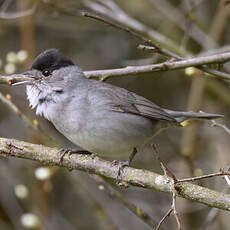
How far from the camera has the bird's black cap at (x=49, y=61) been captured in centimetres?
424

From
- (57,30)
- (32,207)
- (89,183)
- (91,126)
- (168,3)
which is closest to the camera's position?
(91,126)

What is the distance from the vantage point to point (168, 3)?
6.95 m

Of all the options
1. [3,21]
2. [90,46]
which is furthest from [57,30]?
[3,21]

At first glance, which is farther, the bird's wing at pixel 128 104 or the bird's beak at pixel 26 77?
the bird's wing at pixel 128 104

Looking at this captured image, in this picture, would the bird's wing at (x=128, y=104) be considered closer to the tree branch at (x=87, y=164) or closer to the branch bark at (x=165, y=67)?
the branch bark at (x=165, y=67)

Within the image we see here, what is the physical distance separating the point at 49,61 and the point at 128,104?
90 centimetres

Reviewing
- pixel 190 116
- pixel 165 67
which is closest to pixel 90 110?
pixel 165 67

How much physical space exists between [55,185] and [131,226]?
1505mm

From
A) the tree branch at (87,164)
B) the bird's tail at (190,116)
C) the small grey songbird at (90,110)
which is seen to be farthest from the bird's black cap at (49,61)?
the bird's tail at (190,116)

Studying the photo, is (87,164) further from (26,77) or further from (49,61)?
(49,61)

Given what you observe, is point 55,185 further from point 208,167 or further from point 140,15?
point 140,15

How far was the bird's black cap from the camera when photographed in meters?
4.24

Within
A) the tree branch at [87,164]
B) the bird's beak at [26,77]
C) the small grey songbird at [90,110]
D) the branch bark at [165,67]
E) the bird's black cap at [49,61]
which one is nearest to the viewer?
the tree branch at [87,164]

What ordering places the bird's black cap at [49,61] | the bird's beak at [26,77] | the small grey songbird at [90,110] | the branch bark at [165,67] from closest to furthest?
the branch bark at [165,67]
the small grey songbird at [90,110]
the bird's beak at [26,77]
the bird's black cap at [49,61]
